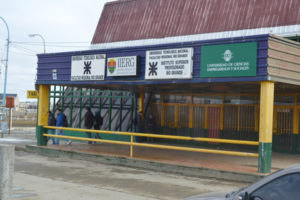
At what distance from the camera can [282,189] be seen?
4.02m

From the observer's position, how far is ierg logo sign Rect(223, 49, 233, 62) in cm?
1188

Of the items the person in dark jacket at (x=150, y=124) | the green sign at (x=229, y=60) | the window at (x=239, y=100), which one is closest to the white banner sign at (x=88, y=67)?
the green sign at (x=229, y=60)

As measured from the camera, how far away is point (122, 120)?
21906 mm

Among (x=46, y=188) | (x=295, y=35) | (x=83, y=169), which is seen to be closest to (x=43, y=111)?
(x=83, y=169)

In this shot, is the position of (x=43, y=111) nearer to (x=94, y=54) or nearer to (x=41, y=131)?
(x=41, y=131)

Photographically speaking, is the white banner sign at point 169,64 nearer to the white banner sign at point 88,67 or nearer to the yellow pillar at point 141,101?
the white banner sign at point 88,67

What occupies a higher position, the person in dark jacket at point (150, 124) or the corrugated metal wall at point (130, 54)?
the corrugated metal wall at point (130, 54)

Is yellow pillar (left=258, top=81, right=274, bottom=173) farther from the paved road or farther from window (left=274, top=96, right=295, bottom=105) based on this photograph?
window (left=274, top=96, right=295, bottom=105)

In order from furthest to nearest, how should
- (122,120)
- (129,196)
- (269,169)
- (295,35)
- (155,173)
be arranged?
(122,120) → (295,35) → (155,173) → (269,169) → (129,196)

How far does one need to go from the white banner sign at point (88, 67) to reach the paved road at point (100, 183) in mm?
3383

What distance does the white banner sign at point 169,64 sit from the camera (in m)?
12.8

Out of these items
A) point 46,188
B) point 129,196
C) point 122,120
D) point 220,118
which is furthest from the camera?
point 122,120

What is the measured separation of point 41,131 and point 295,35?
10995 mm

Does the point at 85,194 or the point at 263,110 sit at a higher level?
the point at 263,110
